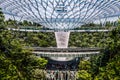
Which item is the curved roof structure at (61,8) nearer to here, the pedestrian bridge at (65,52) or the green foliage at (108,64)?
the pedestrian bridge at (65,52)

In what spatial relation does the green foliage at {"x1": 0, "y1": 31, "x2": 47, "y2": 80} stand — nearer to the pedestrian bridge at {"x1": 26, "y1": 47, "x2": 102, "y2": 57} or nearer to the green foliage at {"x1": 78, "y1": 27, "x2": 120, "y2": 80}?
the green foliage at {"x1": 78, "y1": 27, "x2": 120, "y2": 80}

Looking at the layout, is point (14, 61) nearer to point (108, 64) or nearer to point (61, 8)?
point (108, 64)

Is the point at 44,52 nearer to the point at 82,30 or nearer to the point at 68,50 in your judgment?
the point at 68,50

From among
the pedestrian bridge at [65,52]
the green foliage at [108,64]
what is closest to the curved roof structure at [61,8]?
the pedestrian bridge at [65,52]

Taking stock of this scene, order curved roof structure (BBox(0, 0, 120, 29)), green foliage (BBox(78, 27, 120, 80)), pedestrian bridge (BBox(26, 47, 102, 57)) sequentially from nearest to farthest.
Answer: green foliage (BBox(78, 27, 120, 80))
curved roof structure (BBox(0, 0, 120, 29))
pedestrian bridge (BBox(26, 47, 102, 57))

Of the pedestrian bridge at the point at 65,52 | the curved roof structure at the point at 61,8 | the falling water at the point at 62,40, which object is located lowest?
the pedestrian bridge at the point at 65,52

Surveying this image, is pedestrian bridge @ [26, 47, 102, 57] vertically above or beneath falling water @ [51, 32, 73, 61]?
beneath

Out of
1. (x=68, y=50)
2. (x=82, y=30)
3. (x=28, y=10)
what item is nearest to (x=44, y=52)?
(x=68, y=50)

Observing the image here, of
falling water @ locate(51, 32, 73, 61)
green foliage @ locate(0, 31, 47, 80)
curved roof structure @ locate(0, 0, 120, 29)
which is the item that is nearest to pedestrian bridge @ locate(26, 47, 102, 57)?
curved roof structure @ locate(0, 0, 120, 29)

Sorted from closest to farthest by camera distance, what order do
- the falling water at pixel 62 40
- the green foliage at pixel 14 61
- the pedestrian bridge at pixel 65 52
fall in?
the green foliage at pixel 14 61, the pedestrian bridge at pixel 65 52, the falling water at pixel 62 40

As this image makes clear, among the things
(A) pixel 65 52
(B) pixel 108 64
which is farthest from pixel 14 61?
(A) pixel 65 52

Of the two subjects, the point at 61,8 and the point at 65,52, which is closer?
the point at 61,8
